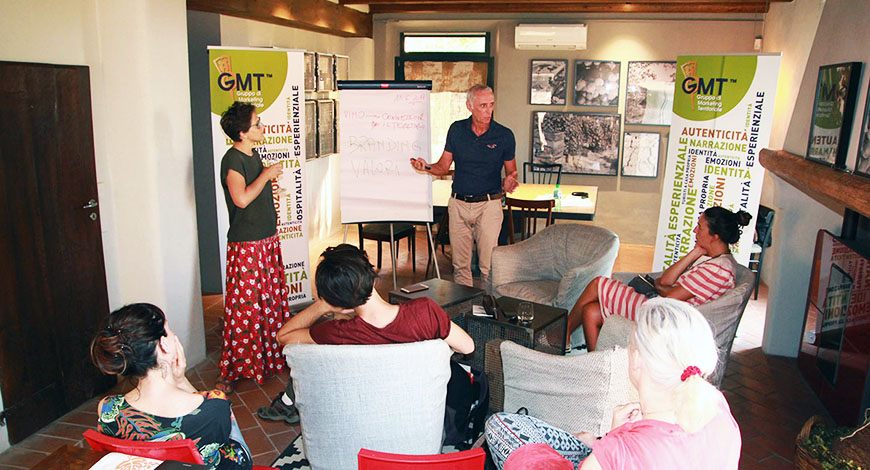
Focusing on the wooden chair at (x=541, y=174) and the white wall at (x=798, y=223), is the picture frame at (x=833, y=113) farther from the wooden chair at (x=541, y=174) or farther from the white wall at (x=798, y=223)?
the wooden chair at (x=541, y=174)

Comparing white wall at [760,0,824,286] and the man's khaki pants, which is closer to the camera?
the man's khaki pants

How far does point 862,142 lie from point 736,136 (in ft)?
6.21

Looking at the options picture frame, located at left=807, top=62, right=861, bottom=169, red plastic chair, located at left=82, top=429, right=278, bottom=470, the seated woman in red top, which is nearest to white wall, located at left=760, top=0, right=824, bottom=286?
picture frame, located at left=807, top=62, right=861, bottom=169

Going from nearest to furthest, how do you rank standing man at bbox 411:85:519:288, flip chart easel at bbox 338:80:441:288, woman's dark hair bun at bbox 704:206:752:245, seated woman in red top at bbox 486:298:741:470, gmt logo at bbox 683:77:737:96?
1. seated woman in red top at bbox 486:298:741:470
2. woman's dark hair bun at bbox 704:206:752:245
3. gmt logo at bbox 683:77:737:96
4. standing man at bbox 411:85:519:288
5. flip chart easel at bbox 338:80:441:288

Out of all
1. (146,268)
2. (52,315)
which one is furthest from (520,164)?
(52,315)

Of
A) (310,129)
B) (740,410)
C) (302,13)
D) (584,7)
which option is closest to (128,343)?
(740,410)

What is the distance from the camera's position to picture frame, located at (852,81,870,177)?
3131 millimetres

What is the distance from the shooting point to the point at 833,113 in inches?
149

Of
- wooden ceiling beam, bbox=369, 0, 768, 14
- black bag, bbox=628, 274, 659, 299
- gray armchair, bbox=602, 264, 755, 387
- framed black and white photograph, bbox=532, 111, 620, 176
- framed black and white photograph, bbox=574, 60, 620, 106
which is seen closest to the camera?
gray armchair, bbox=602, 264, 755, 387

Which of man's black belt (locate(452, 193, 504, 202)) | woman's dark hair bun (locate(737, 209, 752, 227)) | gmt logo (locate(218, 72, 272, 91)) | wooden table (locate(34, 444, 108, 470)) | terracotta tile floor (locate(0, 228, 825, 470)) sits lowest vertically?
terracotta tile floor (locate(0, 228, 825, 470))

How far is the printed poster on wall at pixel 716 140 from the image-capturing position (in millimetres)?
4977

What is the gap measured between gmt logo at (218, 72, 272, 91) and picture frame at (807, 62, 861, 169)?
12.4 ft

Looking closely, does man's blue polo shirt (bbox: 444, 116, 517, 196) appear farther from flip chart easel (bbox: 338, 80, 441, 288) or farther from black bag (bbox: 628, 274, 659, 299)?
black bag (bbox: 628, 274, 659, 299)

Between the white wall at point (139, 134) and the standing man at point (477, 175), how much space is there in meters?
1.93
